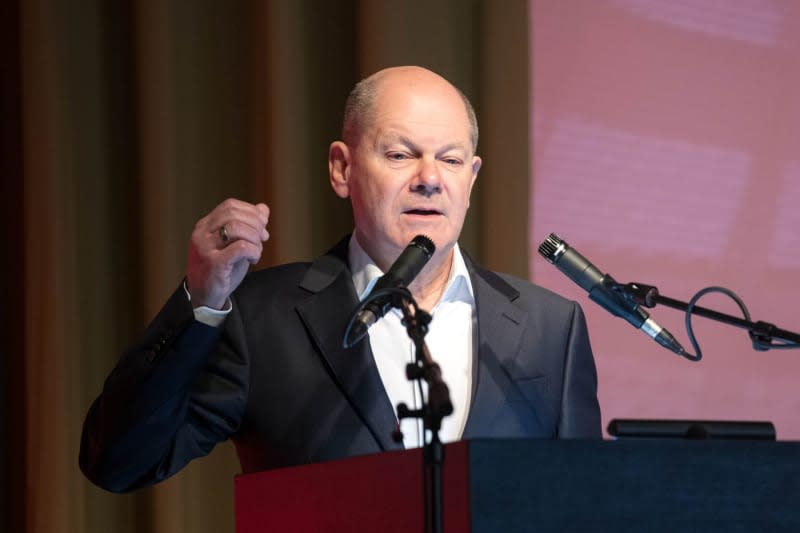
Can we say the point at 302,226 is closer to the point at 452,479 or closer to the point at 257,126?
the point at 257,126

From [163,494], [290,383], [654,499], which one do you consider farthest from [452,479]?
[163,494]

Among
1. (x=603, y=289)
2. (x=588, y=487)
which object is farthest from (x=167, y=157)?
(x=588, y=487)

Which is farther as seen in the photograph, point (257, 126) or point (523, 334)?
point (257, 126)

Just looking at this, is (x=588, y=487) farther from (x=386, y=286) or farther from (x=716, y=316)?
(x=716, y=316)

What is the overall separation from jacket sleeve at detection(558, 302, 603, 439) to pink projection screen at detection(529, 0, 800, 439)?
2.47 ft

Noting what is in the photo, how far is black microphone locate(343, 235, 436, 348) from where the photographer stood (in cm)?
138

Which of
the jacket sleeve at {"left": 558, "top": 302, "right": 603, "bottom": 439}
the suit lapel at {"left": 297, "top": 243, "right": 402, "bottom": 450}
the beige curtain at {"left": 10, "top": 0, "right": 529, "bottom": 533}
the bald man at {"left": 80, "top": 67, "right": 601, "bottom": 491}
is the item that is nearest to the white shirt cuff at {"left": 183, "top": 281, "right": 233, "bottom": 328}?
the bald man at {"left": 80, "top": 67, "right": 601, "bottom": 491}

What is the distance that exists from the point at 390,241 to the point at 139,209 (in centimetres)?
103

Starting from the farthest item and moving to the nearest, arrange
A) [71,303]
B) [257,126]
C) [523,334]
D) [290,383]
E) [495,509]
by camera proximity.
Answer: [257,126] < [71,303] < [523,334] < [290,383] < [495,509]

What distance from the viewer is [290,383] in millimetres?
2043

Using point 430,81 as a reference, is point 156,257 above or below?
below

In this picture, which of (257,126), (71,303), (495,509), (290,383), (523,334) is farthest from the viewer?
(257,126)

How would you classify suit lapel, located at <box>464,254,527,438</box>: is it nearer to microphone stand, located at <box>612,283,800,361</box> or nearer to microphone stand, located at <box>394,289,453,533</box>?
microphone stand, located at <box>612,283,800,361</box>

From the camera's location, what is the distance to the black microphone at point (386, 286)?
4.52 ft
